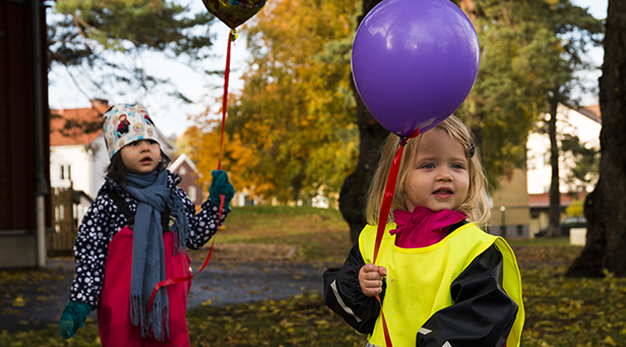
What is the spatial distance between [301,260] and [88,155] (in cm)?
564

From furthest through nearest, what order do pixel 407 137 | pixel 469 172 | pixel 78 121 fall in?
pixel 78 121, pixel 469 172, pixel 407 137

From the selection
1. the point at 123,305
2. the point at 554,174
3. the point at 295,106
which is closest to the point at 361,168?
the point at 123,305

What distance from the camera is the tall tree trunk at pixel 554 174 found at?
2452 cm

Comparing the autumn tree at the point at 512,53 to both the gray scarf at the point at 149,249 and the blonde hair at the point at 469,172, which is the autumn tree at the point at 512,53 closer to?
the gray scarf at the point at 149,249

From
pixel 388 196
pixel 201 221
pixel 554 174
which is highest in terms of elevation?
pixel 388 196

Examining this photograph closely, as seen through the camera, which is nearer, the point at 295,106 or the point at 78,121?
the point at 78,121

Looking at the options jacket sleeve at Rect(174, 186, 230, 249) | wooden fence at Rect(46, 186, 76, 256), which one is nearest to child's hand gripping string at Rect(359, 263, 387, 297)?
jacket sleeve at Rect(174, 186, 230, 249)

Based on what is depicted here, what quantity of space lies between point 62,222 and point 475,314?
1322cm

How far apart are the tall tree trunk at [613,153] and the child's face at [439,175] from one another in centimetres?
727

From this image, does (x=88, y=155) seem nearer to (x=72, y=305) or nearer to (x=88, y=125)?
(x=88, y=125)

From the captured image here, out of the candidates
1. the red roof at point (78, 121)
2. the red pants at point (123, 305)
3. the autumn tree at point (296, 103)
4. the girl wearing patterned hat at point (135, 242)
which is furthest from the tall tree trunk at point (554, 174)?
the red pants at point (123, 305)

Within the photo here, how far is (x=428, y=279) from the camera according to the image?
193cm

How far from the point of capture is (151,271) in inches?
115

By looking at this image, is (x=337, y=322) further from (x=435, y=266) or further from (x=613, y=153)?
(x=613, y=153)
